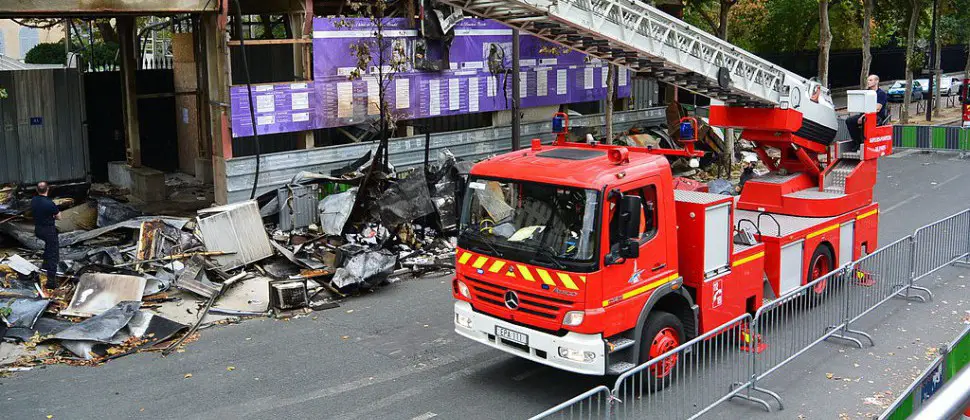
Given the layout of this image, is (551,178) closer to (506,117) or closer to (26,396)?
(26,396)

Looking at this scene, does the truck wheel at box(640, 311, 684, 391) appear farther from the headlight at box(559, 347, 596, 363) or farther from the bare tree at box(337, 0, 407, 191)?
Result: the bare tree at box(337, 0, 407, 191)

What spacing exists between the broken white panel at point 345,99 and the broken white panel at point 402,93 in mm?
1057

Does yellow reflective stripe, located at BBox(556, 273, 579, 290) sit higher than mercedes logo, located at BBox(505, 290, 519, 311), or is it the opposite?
yellow reflective stripe, located at BBox(556, 273, 579, 290)

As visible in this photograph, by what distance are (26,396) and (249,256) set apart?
509 centimetres

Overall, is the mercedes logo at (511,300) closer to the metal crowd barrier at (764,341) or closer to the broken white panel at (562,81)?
the metal crowd barrier at (764,341)

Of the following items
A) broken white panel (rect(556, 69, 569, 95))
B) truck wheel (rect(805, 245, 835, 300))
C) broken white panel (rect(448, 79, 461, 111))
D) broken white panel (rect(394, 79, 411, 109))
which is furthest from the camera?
broken white panel (rect(556, 69, 569, 95))

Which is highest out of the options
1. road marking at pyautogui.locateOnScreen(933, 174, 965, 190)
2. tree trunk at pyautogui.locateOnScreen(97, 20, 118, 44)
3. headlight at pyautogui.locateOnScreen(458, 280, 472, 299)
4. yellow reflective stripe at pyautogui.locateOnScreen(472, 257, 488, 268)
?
tree trunk at pyautogui.locateOnScreen(97, 20, 118, 44)

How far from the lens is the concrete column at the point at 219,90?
53.0ft

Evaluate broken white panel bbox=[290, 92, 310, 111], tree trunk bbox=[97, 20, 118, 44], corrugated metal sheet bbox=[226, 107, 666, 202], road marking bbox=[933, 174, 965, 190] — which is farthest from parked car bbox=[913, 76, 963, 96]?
tree trunk bbox=[97, 20, 118, 44]

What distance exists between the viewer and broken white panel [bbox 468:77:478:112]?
20.4m

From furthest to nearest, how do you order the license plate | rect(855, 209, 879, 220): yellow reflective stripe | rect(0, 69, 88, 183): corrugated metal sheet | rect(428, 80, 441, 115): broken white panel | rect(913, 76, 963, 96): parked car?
rect(913, 76, 963, 96): parked car < rect(428, 80, 441, 115): broken white panel < rect(0, 69, 88, 183): corrugated metal sheet < rect(855, 209, 879, 220): yellow reflective stripe < the license plate

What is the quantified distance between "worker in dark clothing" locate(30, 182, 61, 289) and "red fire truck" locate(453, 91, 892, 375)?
→ 6404mm

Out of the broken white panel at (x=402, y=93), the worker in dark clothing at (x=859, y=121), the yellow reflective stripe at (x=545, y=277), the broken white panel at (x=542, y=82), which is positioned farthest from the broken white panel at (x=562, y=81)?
the yellow reflective stripe at (x=545, y=277)

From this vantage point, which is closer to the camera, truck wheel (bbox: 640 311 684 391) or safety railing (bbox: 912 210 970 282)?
truck wheel (bbox: 640 311 684 391)
